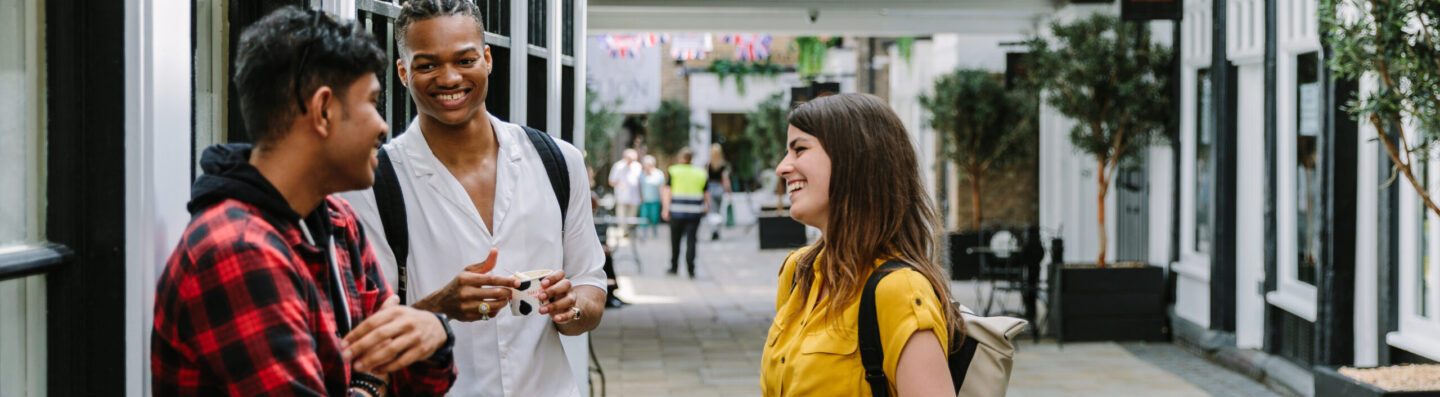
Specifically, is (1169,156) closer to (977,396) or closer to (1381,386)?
(1381,386)

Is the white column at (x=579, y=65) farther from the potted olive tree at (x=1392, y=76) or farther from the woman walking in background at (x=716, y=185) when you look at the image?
the woman walking in background at (x=716, y=185)

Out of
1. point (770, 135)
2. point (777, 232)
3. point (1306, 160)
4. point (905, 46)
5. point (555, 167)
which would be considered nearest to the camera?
point (555, 167)

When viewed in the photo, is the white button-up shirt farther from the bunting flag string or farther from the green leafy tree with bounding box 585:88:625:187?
the bunting flag string

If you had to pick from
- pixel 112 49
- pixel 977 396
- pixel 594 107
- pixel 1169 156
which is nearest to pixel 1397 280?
pixel 1169 156

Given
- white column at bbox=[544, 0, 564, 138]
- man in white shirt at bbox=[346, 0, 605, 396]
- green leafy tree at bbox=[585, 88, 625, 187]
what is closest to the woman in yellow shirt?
man in white shirt at bbox=[346, 0, 605, 396]

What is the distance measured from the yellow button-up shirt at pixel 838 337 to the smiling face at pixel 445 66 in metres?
0.69

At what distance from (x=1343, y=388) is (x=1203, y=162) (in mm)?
5130

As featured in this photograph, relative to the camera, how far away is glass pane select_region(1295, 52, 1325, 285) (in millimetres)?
9008

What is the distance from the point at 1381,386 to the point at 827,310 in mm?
3926

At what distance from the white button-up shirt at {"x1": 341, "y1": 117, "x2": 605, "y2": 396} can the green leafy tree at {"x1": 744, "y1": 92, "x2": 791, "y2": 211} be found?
2657 cm

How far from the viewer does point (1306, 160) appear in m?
9.27

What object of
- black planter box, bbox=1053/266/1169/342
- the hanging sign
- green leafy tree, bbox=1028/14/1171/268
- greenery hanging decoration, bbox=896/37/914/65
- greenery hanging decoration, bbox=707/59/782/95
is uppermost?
greenery hanging decoration, bbox=707/59/782/95

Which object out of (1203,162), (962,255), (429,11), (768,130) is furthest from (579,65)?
(768,130)

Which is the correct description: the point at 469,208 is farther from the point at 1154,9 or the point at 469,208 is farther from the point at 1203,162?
the point at 1203,162
